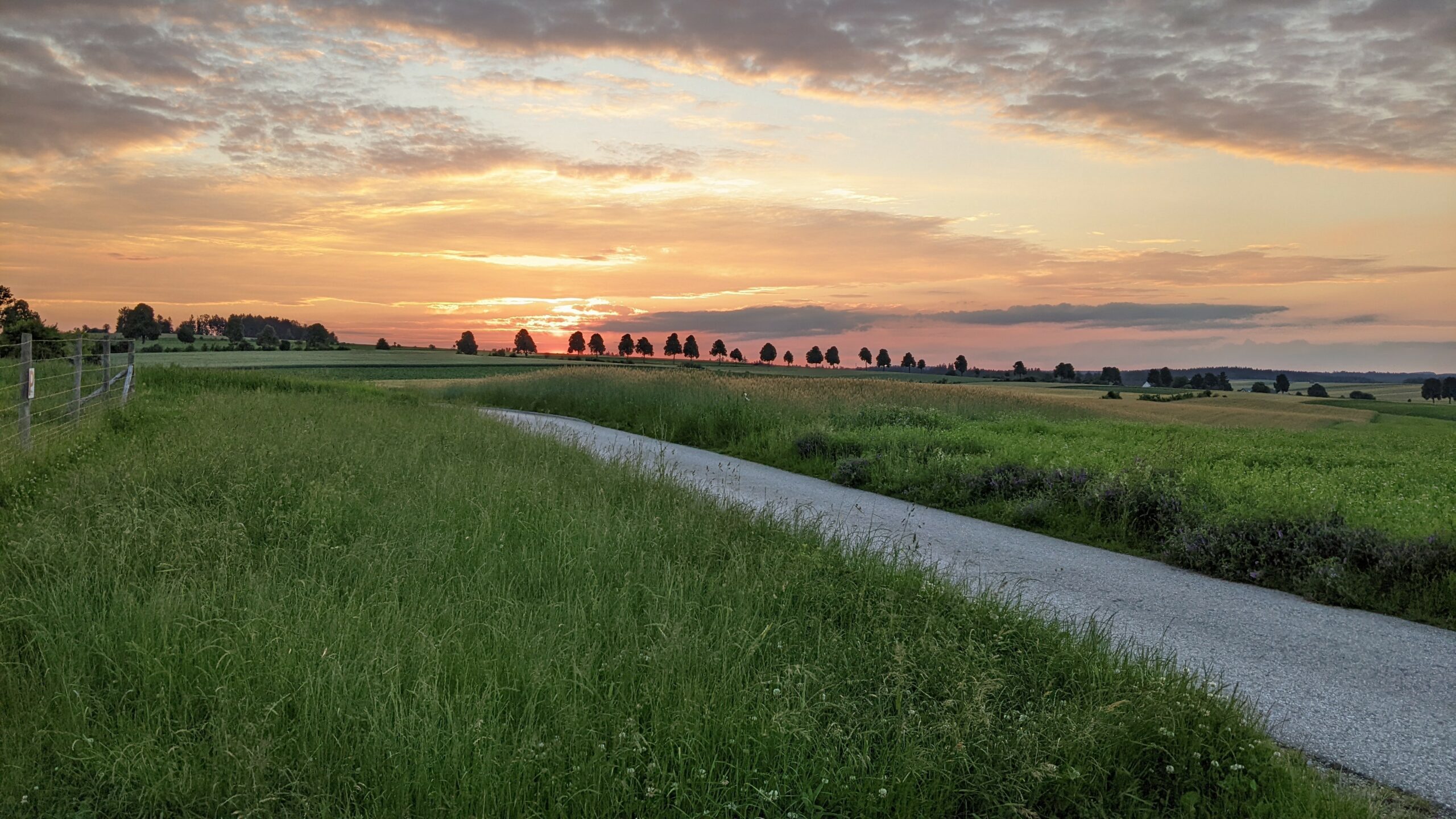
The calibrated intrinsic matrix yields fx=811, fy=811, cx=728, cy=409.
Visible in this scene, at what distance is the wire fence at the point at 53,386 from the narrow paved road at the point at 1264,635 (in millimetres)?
10343

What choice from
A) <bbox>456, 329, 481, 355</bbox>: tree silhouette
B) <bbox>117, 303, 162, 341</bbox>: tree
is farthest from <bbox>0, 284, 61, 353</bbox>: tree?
<bbox>456, 329, 481, 355</bbox>: tree silhouette

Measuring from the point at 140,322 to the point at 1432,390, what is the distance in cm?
9818

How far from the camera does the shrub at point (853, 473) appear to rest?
13469 millimetres

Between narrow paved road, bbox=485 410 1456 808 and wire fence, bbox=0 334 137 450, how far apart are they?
10.3 m

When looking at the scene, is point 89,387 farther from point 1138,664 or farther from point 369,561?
point 1138,664

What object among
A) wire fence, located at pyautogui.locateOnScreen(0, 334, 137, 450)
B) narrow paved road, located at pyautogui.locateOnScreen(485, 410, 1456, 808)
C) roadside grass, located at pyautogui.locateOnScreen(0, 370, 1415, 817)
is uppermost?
wire fence, located at pyautogui.locateOnScreen(0, 334, 137, 450)

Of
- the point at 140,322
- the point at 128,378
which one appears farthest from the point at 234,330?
the point at 128,378

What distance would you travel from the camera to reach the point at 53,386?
69.3 ft

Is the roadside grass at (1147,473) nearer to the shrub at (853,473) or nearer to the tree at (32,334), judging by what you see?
the shrub at (853,473)

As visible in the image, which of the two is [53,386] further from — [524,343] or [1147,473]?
[524,343]

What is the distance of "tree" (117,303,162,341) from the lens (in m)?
78.1

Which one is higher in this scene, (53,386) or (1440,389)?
(1440,389)

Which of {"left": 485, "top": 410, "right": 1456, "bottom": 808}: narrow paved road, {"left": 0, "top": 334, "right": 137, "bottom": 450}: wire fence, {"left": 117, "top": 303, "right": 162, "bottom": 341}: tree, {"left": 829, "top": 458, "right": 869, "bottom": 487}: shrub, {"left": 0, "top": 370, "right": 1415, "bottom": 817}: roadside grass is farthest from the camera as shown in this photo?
{"left": 117, "top": 303, "right": 162, "bottom": 341}: tree

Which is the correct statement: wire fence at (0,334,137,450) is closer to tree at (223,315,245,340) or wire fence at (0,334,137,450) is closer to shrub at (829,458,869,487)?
shrub at (829,458,869,487)
